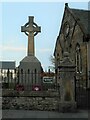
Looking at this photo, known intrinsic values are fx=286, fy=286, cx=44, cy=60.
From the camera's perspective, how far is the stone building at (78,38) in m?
25.6

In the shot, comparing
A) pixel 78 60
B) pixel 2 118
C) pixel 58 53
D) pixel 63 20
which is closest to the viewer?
pixel 2 118

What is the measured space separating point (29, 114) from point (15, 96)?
1.82 metres

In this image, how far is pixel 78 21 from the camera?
2867 centimetres

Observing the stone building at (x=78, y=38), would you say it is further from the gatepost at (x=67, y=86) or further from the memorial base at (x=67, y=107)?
the memorial base at (x=67, y=107)

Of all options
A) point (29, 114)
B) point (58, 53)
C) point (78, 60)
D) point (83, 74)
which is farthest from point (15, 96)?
point (58, 53)

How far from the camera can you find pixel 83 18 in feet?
101

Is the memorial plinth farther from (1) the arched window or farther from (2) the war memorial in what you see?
(1) the arched window

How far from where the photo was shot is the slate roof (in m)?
26.9

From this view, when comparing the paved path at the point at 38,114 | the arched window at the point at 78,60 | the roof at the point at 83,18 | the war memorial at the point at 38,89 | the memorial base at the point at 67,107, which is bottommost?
the paved path at the point at 38,114

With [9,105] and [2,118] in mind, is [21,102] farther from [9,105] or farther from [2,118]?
[2,118]

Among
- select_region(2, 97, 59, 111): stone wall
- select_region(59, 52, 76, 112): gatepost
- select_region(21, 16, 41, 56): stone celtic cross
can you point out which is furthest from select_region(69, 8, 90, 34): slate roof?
select_region(2, 97, 59, 111): stone wall

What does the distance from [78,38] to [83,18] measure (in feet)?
12.0

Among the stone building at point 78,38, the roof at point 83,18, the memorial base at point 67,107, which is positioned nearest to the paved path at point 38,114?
the memorial base at point 67,107

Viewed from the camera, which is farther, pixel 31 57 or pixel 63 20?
pixel 63 20
